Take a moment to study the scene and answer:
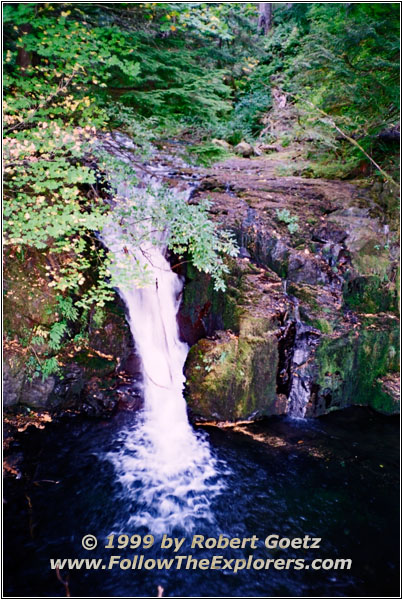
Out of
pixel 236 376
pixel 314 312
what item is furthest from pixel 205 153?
pixel 236 376

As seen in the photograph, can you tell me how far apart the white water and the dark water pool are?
224mm

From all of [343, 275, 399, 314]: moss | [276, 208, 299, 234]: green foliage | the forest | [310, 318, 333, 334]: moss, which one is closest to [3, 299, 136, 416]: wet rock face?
the forest

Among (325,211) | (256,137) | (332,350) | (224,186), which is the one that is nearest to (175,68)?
(224,186)

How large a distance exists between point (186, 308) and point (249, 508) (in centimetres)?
380

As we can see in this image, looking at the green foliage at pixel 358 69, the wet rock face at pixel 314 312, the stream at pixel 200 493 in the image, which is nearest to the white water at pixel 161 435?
the stream at pixel 200 493

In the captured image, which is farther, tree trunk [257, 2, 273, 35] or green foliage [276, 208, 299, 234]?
tree trunk [257, 2, 273, 35]

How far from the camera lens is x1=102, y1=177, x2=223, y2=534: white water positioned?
447 centimetres

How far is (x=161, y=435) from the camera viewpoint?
19.2 feet

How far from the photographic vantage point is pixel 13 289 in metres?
5.81

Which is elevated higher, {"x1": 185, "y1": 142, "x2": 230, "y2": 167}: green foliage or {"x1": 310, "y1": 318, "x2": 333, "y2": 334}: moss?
{"x1": 185, "y1": 142, "x2": 230, "y2": 167}: green foliage

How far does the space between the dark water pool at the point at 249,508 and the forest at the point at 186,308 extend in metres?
0.03

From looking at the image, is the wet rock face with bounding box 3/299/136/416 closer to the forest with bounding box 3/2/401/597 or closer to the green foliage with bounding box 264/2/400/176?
the forest with bounding box 3/2/401/597

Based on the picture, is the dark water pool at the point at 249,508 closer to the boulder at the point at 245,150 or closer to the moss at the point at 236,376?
the moss at the point at 236,376

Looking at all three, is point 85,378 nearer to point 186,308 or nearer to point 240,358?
point 186,308
